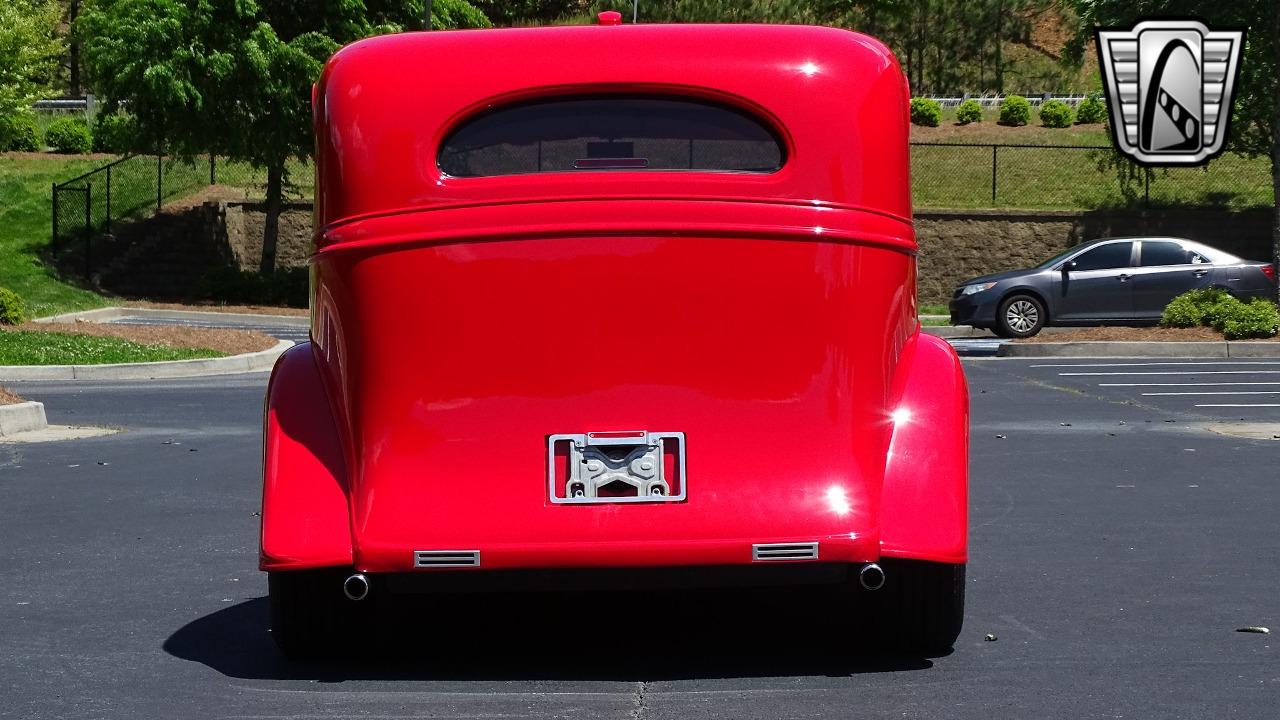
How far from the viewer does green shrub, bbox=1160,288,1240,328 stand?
23.2 metres

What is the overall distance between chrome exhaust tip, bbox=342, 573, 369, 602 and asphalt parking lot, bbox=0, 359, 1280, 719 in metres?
0.33

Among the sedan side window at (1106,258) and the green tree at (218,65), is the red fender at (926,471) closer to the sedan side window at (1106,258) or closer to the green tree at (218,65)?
the sedan side window at (1106,258)

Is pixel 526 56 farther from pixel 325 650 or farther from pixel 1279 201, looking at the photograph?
pixel 1279 201

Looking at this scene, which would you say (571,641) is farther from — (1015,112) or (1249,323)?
(1015,112)

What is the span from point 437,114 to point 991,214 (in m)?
33.8

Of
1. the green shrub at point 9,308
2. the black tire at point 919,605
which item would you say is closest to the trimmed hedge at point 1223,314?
the green shrub at point 9,308

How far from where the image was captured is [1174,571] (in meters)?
7.39

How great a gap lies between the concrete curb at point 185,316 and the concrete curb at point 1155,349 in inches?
547

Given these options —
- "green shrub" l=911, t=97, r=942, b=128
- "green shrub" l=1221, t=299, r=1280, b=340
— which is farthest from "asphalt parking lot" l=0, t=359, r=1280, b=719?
"green shrub" l=911, t=97, r=942, b=128

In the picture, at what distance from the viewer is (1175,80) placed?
972 inches

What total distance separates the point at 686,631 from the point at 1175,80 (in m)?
20.6

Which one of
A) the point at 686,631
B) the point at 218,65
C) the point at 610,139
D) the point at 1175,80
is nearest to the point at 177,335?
the point at 218,65

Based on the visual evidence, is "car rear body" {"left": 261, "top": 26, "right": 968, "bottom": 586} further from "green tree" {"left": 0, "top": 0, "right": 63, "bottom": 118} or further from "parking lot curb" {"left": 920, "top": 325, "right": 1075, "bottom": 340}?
"green tree" {"left": 0, "top": 0, "right": 63, "bottom": 118}

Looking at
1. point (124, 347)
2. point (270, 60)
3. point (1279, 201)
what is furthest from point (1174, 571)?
point (270, 60)
